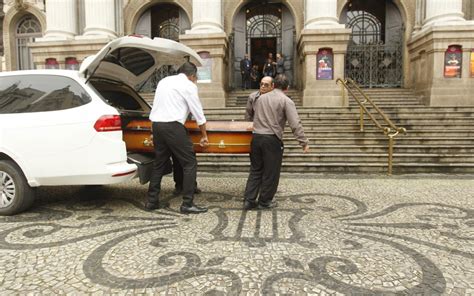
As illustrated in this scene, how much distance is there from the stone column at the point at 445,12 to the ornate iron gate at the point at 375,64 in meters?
2.33

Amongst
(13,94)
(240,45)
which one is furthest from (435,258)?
(240,45)

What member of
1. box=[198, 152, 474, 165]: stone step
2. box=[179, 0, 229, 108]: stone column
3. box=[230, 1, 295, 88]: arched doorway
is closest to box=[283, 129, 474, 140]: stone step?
box=[198, 152, 474, 165]: stone step

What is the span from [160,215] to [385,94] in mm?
11433

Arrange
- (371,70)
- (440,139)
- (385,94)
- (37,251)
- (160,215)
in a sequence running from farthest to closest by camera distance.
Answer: (371,70)
(385,94)
(440,139)
(160,215)
(37,251)

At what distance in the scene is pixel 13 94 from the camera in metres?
4.84

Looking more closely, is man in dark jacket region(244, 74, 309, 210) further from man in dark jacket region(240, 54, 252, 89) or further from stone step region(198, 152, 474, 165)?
man in dark jacket region(240, 54, 252, 89)

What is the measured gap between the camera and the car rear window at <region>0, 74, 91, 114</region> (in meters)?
4.68

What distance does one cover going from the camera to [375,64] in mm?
15422

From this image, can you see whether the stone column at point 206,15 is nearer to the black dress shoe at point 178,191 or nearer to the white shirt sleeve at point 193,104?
→ the black dress shoe at point 178,191

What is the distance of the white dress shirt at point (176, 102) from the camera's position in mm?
4648

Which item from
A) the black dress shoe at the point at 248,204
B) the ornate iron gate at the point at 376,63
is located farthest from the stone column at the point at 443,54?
the black dress shoe at the point at 248,204

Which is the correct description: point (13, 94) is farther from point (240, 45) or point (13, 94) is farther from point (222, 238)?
point (240, 45)

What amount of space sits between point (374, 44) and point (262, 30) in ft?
16.1

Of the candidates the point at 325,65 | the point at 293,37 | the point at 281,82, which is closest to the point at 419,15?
the point at 293,37
